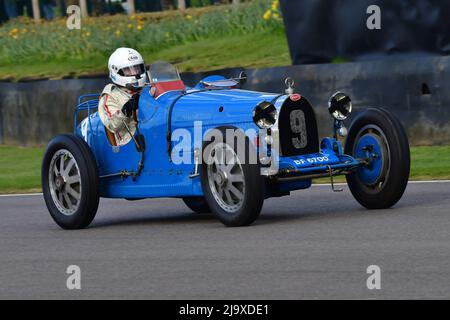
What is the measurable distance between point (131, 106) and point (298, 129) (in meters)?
1.61

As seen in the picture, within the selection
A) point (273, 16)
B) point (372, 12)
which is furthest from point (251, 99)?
point (273, 16)

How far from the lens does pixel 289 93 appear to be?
35.3 feet

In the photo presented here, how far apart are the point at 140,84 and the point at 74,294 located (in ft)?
13.6

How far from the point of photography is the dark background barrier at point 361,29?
15648 millimetres

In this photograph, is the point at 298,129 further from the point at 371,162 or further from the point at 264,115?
the point at 371,162

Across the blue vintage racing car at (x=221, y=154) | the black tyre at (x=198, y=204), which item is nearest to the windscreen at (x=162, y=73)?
the blue vintage racing car at (x=221, y=154)

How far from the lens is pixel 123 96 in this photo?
11.6 meters

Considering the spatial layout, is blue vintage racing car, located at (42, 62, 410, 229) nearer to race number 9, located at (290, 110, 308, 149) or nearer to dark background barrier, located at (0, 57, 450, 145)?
race number 9, located at (290, 110, 308, 149)

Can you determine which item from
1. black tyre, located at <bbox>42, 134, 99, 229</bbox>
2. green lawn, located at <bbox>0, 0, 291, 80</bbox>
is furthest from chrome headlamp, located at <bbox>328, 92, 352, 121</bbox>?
green lawn, located at <bbox>0, 0, 291, 80</bbox>

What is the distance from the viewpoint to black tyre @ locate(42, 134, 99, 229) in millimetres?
11203

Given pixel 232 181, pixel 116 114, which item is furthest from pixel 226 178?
pixel 116 114

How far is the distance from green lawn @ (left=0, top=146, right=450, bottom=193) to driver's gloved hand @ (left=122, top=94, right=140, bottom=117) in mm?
3791

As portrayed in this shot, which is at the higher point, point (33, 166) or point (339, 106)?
point (339, 106)

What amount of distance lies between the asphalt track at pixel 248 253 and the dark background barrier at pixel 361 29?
3806 millimetres
